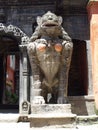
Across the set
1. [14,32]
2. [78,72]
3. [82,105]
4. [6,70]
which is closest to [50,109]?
[82,105]

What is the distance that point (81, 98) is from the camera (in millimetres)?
10102

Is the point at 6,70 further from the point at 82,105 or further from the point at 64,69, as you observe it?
the point at 64,69

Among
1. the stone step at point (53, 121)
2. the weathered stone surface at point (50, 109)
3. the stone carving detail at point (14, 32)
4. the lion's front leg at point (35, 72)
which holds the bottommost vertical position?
the stone step at point (53, 121)

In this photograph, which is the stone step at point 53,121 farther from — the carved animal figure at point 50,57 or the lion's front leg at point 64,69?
the lion's front leg at point 64,69

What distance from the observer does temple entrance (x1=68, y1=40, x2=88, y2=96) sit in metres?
11.8

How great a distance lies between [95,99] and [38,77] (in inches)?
93.9

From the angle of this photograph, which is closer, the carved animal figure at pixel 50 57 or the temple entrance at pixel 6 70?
the carved animal figure at pixel 50 57

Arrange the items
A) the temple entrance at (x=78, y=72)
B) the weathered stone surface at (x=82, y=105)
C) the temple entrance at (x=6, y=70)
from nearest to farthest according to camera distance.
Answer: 1. the weathered stone surface at (x=82, y=105)
2. the temple entrance at (x=78, y=72)
3. the temple entrance at (x=6, y=70)

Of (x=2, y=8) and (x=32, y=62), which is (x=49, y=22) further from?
(x=2, y=8)

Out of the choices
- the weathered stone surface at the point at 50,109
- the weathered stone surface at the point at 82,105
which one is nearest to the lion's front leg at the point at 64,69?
the weathered stone surface at the point at 50,109

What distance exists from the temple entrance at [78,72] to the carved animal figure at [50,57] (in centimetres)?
315

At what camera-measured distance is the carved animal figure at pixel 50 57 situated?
828 cm

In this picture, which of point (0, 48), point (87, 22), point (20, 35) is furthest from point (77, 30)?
point (0, 48)

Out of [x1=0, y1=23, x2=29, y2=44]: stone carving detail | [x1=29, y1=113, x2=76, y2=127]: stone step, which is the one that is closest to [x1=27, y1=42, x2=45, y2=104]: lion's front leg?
[x1=29, y1=113, x2=76, y2=127]: stone step
